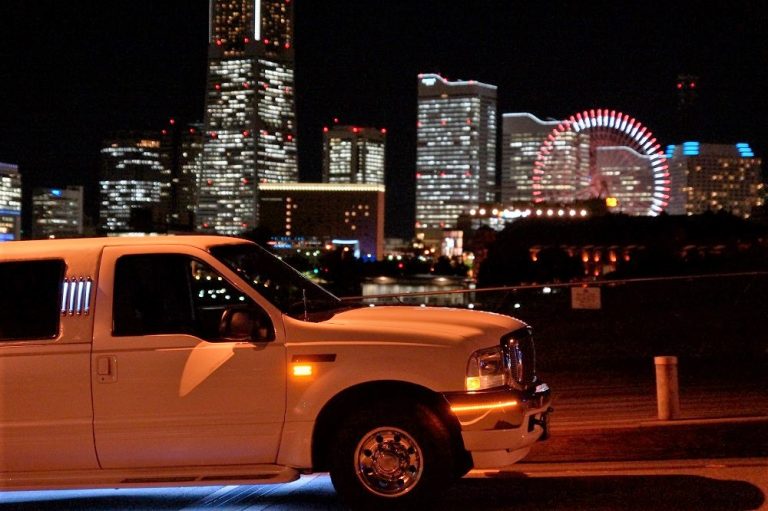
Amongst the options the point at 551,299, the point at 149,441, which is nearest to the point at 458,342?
the point at 149,441

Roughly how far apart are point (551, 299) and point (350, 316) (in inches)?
359

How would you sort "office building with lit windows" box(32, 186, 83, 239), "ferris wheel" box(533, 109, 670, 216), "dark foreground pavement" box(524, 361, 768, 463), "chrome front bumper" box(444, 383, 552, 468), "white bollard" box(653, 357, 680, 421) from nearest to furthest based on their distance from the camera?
"chrome front bumper" box(444, 383, 552, 468), "dark foreground pavement" box(524, 361, 768, 463), "white bollard" box(653, 357, 680, 421), "ferris wheel" box(533, 109, 670, 216), "office building with lit windows" box(32, 186, 83, 239)

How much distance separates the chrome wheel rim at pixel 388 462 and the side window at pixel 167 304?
1016mm

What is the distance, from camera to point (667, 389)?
356 inches

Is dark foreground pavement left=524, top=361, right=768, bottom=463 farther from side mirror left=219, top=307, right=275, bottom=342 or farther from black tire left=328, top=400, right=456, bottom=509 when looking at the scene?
side mirror left=219, top=307, right=275, bottom=342

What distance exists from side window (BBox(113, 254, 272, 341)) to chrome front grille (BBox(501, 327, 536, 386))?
5.33 feet

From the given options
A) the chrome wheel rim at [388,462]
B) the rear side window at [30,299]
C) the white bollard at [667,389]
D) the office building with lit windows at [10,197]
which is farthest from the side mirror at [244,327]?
the office building with lit windows at [10,197]

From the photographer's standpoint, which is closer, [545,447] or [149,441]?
[149,441]

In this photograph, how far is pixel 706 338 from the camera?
16422 mm

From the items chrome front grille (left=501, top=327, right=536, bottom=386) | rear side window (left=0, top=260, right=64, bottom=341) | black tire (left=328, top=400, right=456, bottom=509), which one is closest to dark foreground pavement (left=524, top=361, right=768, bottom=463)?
chrome front grille (left=501, top=327, right=536, bottom=386)

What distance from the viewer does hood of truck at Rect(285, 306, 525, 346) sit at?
6.62 m

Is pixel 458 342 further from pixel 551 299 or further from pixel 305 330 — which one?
pixel 551 299

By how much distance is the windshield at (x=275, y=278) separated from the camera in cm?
707

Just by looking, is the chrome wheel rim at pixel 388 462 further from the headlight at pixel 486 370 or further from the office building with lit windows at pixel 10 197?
the office building with lit windows at pixel 10 197
